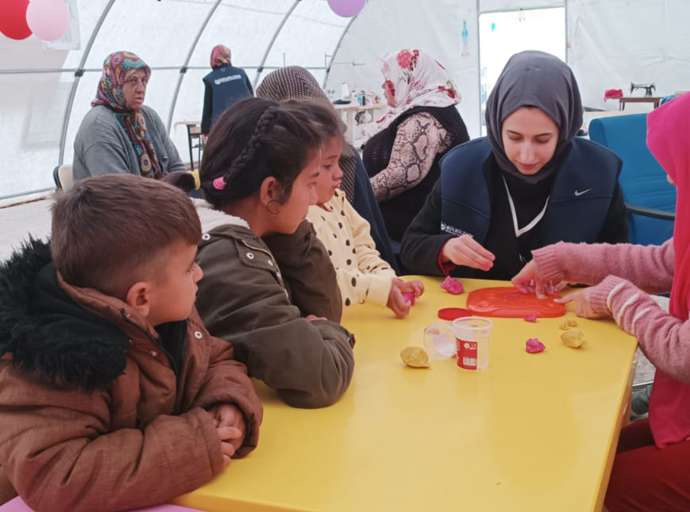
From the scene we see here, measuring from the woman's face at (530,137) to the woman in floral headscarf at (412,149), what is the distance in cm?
129

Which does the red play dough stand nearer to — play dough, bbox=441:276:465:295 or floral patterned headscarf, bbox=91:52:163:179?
play dough, bbox=441:276:465:295

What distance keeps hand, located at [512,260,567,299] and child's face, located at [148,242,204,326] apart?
1.24 metres

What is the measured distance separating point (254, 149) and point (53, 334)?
727 millimetres

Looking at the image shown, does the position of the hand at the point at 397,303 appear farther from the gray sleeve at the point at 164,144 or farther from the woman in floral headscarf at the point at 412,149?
the gray sleeve at the point at 164,144

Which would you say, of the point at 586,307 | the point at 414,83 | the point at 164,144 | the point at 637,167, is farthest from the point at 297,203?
the point at 164,144

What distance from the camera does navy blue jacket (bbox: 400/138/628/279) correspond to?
2381mm

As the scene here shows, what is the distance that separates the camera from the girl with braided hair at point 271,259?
1.41 metres

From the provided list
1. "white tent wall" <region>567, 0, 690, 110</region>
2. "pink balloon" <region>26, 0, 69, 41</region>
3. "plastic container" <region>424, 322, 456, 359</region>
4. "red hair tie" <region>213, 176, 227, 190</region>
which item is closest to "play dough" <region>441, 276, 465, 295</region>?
"plastic container" <region>424, 322, 456, 359</region>

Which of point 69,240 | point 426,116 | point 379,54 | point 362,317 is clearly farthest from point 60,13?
point 379,54

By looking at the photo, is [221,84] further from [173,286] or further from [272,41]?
[173,286]

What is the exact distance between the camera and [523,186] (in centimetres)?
246

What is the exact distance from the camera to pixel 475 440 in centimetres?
127

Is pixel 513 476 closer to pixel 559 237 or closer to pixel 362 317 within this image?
pixel 362 317

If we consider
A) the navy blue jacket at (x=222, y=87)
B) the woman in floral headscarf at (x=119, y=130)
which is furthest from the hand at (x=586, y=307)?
the navy blue jacket at (x=222, y=87)
